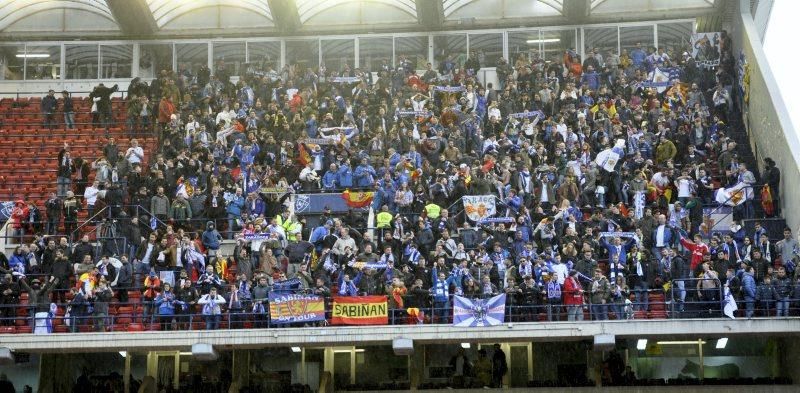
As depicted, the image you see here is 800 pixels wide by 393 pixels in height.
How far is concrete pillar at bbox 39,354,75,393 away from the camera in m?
32.3

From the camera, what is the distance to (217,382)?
106 ft

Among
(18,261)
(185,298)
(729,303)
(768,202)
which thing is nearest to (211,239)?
(185,298)

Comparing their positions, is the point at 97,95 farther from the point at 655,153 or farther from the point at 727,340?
the point at 727,340

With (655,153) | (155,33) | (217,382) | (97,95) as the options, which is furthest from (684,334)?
(155,33)

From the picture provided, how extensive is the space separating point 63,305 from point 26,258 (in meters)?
2.07

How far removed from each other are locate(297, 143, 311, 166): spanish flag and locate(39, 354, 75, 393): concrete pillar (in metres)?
8.28

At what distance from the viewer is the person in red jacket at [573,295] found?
95.5 feet

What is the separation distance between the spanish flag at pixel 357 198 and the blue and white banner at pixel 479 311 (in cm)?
625

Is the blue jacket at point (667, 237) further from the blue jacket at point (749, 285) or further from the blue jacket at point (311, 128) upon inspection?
the blue jacket at point (311, 128)

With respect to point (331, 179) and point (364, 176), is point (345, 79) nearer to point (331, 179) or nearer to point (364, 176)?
point (331, 179)

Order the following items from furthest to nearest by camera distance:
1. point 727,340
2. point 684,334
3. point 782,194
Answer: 1. point 782,194
2. point 727,340
3. point 684,334

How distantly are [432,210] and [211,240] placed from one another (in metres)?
5.53

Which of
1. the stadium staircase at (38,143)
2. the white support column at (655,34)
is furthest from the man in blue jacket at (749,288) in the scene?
the stadium staircase at (38,143)

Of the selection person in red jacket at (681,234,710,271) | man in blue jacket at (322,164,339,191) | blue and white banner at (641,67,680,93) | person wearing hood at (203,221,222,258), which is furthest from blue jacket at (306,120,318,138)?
person in red jacket at (681,234,710,271)
